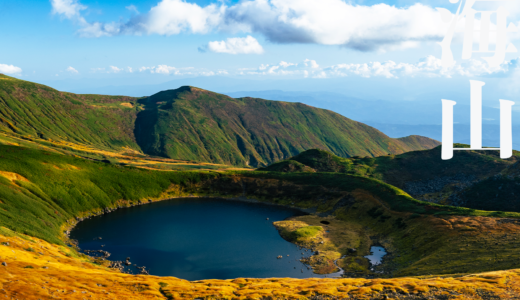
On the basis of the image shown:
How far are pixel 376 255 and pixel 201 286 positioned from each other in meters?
55.9

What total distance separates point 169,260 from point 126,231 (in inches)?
1117

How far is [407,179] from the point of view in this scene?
18688 cm

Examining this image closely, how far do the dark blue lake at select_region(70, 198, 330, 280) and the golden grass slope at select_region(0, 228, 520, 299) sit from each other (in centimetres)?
2163

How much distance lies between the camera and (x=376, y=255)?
309 ft

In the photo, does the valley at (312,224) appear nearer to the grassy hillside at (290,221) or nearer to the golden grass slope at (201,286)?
the golden grass slope at (201,286)

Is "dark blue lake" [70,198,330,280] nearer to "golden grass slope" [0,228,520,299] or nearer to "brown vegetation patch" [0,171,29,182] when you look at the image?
"golden grass slope" [0,228,520,299]

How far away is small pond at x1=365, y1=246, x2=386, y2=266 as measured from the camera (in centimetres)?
8885

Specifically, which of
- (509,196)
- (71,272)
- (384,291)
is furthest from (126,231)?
(509,196)

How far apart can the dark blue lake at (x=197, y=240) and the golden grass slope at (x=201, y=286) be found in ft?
71.0

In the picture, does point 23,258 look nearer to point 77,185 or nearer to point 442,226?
point 77,185

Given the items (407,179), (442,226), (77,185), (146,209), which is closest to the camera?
(442,226)
